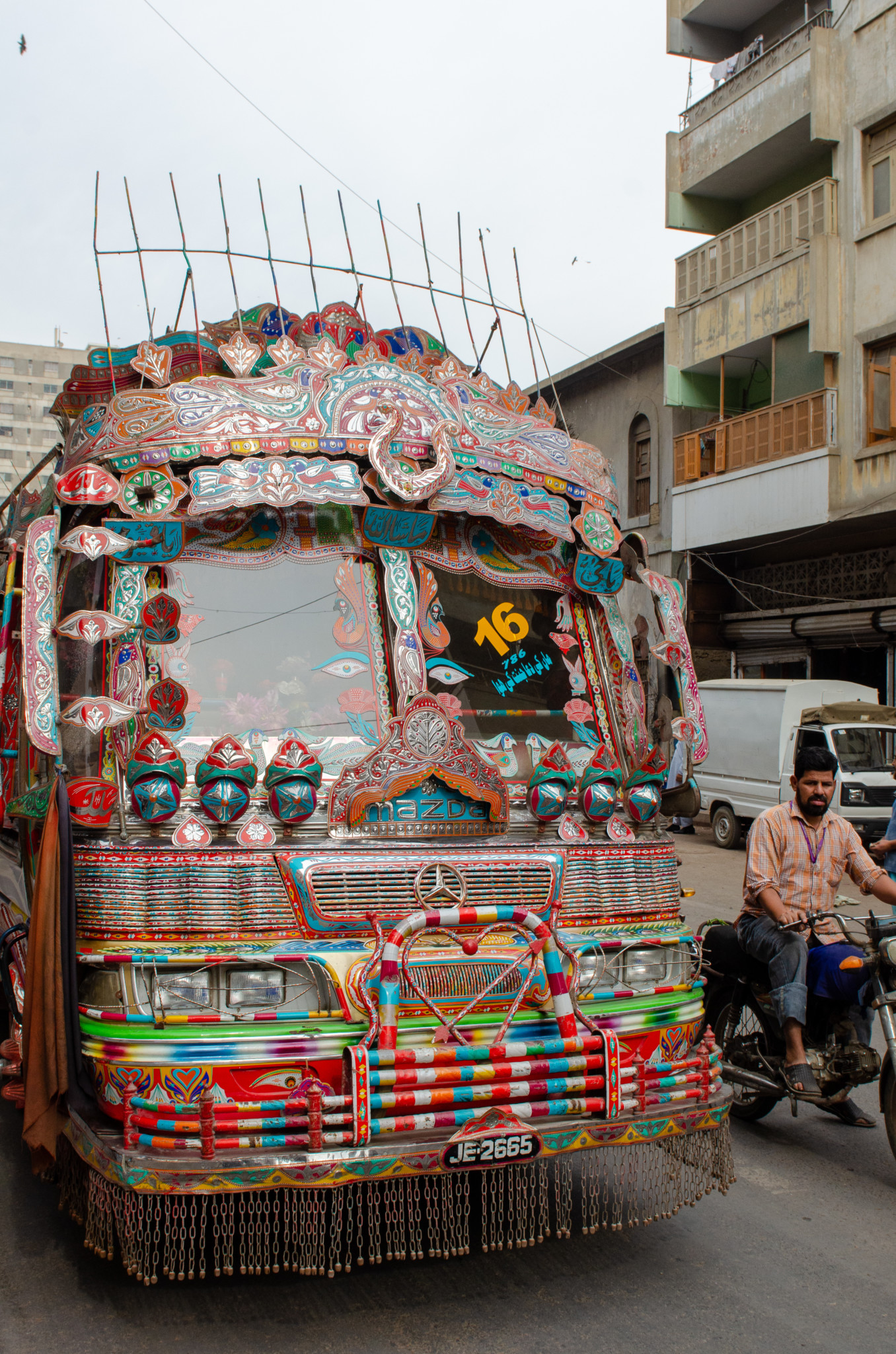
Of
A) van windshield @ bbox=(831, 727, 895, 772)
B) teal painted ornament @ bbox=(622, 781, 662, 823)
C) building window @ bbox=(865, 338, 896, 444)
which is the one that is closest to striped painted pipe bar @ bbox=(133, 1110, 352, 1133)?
teal painted ornament @ bbox=(622, 781, 662, 823)

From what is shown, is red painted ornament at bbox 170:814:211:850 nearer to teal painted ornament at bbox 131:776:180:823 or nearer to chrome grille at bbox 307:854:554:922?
teal painted ornament at bbox 131:776:180:823

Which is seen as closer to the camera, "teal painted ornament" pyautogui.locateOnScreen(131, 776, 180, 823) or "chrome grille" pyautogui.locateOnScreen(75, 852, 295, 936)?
"chrome grille" pyautogui.locateOnScreen(75, 852, 295, 936)

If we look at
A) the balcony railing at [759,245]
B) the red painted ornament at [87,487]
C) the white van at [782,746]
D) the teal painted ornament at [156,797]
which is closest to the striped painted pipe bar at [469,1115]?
the teal painted ornament at [156,797]

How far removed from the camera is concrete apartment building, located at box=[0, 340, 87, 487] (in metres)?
88.9


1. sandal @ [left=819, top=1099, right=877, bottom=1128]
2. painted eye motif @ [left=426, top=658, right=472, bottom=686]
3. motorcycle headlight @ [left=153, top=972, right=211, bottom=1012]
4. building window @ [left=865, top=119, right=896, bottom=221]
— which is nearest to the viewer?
motorcycle headlight @ [left=153, top=972, right=211, bottom=1012]

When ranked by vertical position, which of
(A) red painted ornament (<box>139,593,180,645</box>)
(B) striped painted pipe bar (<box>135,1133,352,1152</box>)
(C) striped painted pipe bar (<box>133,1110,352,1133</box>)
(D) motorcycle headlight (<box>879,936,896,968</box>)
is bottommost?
(B) striped painted pipe bar (<box>135,1133,352,1152</box>)

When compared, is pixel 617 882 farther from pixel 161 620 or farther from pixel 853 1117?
pixel 853 1117

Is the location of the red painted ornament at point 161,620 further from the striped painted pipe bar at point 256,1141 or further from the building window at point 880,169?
the building window at point 880,169

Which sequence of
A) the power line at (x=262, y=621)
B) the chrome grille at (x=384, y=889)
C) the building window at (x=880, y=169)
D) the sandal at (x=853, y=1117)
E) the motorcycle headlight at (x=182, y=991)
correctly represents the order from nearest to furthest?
1. the motorcycle headlight at (x=182, y=991)
2. the chrome grille at (x=384, y=889)
3. the power line at (x=262, y=621)
4. the sandal at (x=853, y=1117)
5. the building window at (x=880, y=169)

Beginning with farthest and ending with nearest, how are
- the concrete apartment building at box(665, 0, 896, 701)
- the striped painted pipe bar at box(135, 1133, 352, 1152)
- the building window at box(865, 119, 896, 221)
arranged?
the concrete apartment building at box(665, 0, 896, 701)
the building window at box(865, 119, 896, 221)
the striped painted pipe bar at box(135, 1133, 352, 1152)

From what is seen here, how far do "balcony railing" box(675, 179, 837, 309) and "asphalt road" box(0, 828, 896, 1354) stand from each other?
61.7 feet

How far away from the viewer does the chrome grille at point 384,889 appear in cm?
412

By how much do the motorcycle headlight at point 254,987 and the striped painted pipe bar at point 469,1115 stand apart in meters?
0.61

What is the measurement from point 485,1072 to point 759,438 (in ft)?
63.5
